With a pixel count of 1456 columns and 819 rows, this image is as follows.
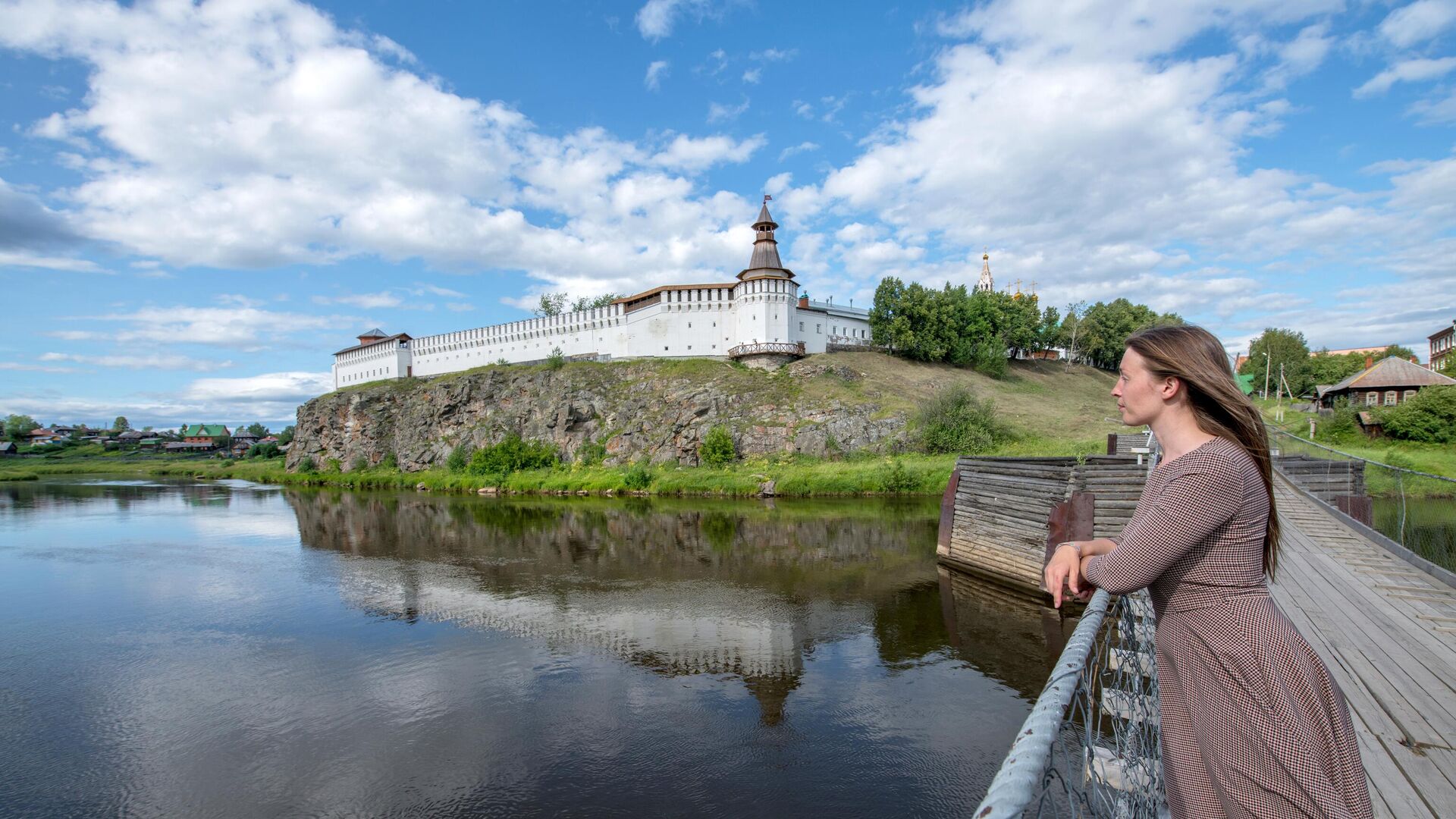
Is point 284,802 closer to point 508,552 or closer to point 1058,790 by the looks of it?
point 1058,790

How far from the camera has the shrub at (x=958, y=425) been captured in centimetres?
4647

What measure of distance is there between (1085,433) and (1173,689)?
5474cm

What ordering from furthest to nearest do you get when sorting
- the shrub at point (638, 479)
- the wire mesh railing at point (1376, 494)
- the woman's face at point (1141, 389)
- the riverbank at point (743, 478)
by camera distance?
the shrub at point (638, 479) → the riverbank at point (743, 478) → the wire mesh railing at point (1376, 494) → the woman's face at point (1141, 389)

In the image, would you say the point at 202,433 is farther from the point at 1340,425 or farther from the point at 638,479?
the point at 1340,425

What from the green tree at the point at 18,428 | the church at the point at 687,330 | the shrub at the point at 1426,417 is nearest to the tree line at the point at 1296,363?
the shrub at the point at 1426,417

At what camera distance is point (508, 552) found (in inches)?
1141

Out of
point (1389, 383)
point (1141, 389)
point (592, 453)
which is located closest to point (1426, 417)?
point (1389, 383)

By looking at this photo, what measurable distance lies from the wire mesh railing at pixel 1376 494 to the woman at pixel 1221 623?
14.2 metres

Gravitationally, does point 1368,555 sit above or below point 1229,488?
below

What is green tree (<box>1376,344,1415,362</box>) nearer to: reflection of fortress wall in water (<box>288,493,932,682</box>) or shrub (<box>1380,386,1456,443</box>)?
shrub (<box>1380,386,1456,443</box>)

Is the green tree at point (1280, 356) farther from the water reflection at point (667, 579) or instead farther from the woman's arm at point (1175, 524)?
the woman's arm at point (1175, 524)

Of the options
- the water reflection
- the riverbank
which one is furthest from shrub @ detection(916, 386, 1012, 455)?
the water reflection

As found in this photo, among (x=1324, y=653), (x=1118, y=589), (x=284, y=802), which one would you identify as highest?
(x=1118, y=589)

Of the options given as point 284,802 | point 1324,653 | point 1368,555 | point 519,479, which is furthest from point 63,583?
point 1368,555
